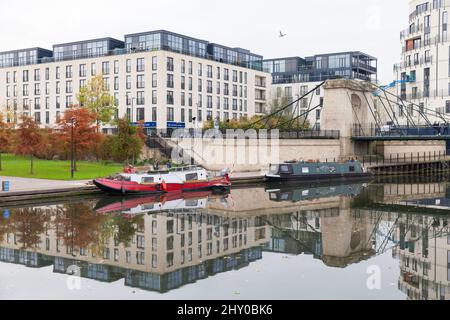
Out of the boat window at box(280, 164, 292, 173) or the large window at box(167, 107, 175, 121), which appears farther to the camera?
the large window at box(167, 107, 175, 121)

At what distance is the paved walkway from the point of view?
1176 inches

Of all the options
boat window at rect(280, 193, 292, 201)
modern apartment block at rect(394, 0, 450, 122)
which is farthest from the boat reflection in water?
modern apartment block at rect(394, 0, 450, 122)

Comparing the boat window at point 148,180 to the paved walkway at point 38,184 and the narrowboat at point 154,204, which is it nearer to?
the narrowboat at point 154,204

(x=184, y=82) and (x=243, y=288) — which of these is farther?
(x=184, y=82)

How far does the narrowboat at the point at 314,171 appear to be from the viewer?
1678 inches

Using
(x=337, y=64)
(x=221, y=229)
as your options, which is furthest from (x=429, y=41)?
(x=221, y=229)

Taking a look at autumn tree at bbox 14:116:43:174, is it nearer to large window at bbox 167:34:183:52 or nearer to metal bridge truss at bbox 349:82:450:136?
large window at bbox 167:34:183:52

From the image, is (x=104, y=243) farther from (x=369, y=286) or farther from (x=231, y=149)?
(x=231, y=149)

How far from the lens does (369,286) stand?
13.9 metres

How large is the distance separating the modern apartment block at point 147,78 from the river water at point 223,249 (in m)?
35.5

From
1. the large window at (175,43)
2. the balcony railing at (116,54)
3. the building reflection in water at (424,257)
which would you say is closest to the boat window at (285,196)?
the building reflection in water at (424,257)

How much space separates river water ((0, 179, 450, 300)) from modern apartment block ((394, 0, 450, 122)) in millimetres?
36233

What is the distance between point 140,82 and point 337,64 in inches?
1523

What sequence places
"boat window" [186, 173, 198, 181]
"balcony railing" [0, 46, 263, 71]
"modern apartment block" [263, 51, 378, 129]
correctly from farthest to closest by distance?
"modern apartment block" [263, 51, 378, 129], "balcony railing" [0, 46, 263, 71], "boat window" [186, 173, 198, 181]
